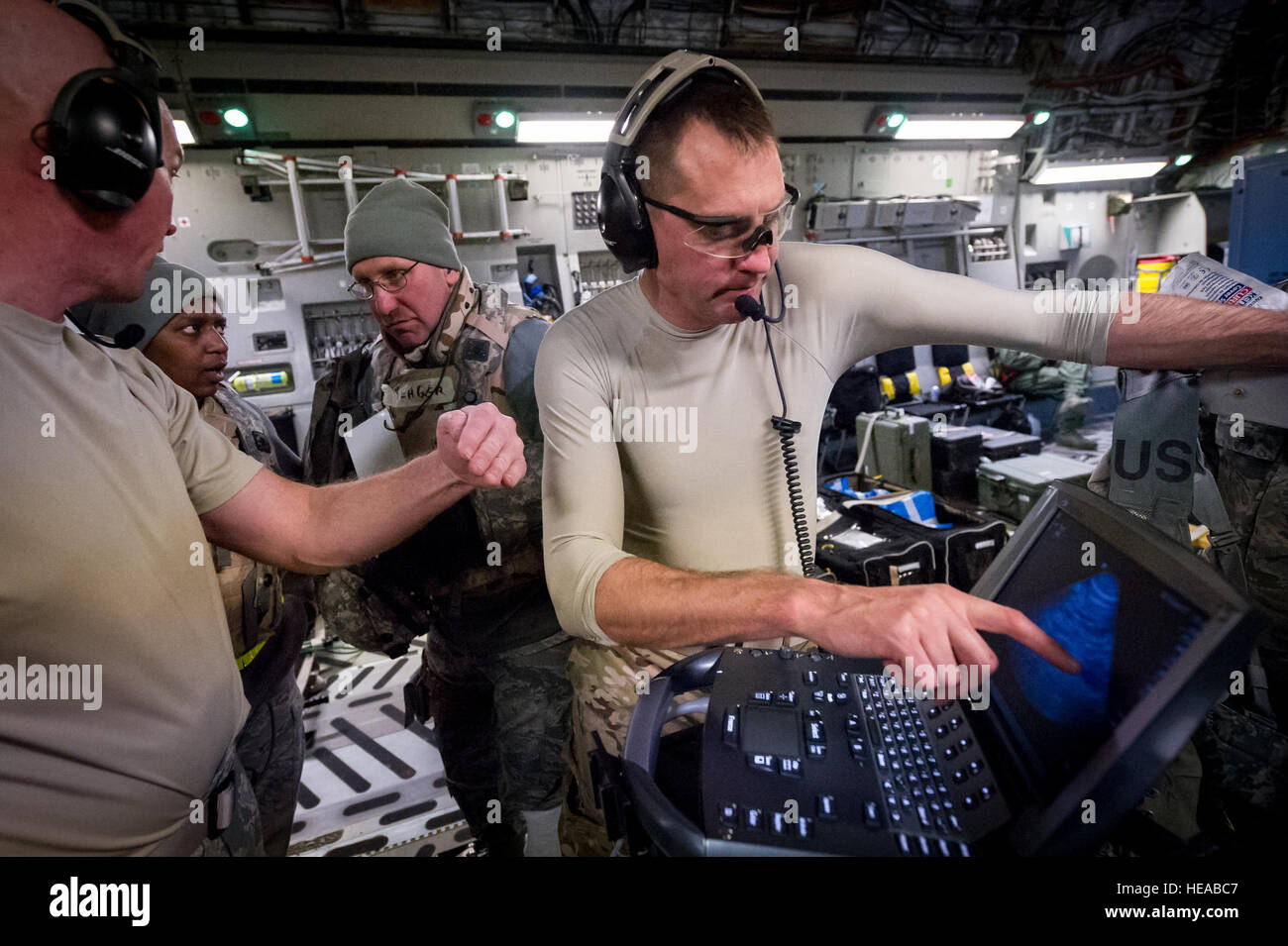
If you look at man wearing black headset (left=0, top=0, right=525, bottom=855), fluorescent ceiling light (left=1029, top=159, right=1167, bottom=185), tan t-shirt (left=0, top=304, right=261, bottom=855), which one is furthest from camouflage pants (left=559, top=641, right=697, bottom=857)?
fluorescent ceiling light (left=1029, top=159, right=1167, bottom=185)

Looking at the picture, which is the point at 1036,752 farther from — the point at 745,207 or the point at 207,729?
the point at 207,729

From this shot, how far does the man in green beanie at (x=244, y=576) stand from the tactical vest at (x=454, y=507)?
0.85 feet

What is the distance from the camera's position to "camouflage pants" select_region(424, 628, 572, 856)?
186cm

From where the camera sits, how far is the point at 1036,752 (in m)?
0.63

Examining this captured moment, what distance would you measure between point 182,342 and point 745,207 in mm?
1736

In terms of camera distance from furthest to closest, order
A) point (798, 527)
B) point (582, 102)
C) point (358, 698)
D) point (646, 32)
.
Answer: point (582, 102), point (646, 32), point (358, 698), point (798, 527)

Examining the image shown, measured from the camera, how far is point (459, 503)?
1.80m

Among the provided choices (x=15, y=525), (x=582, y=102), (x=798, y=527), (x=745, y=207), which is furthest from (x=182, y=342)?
(x=582, y=102)

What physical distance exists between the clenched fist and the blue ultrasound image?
2.53 feet

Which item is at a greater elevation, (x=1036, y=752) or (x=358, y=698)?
(x=1036, y=752)

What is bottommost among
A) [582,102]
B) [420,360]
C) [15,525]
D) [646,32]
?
[15,525]

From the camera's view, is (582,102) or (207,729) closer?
(207,729)

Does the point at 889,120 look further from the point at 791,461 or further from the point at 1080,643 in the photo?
the point at 1080,643

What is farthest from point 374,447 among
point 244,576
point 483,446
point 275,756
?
point 275,756
